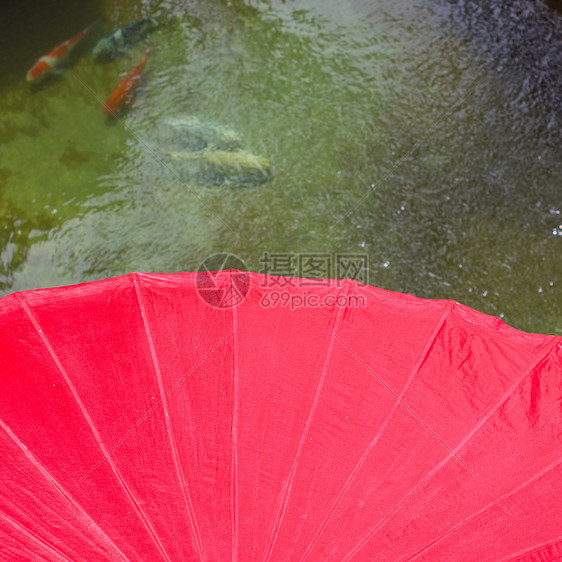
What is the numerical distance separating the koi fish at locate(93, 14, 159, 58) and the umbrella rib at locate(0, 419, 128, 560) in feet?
9.79

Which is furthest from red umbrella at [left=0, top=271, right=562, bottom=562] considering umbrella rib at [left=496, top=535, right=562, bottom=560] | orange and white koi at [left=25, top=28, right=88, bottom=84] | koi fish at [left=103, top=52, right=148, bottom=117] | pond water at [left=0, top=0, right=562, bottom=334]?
orange and white koi at [left=25, top=28, right=88, bottom=84]

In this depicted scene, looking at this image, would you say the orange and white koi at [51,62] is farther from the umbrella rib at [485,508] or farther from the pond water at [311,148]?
the umbrella rib at [485,508]

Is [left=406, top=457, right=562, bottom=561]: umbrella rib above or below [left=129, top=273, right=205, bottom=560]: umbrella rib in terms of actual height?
below

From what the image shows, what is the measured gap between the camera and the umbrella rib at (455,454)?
48.4 inches

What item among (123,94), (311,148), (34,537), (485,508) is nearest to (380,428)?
(485,508)

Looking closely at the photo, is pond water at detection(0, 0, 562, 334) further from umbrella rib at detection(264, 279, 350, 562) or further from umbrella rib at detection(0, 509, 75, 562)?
umbrella rib at detection(0, 509, 75, 562)

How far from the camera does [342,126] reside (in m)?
3.40

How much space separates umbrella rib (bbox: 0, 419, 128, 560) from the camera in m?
1.20

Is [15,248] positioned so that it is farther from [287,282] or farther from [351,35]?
[351,35]

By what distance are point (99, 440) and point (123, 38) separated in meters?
3.14

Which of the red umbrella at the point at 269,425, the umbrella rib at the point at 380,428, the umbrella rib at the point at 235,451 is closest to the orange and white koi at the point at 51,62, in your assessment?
the red umbrella at the point at 269,425

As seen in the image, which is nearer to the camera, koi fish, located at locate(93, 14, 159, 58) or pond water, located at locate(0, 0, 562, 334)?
pond water, located at locate(0, 0, 562, 334)

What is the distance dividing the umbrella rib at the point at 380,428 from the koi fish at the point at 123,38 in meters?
2.98

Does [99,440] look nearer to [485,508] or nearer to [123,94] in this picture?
[485,508]
